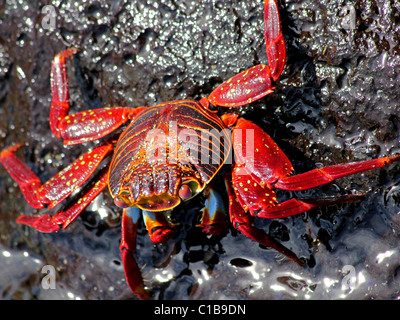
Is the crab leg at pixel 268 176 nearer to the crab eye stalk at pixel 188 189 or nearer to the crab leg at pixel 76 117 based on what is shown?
the crab eye stalk at pixel 188 189

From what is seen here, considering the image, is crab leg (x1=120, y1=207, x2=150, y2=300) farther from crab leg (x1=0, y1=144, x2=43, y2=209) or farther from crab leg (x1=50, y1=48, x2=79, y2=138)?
crab leg (x1=50, y1=48, x2=79, y2=138)

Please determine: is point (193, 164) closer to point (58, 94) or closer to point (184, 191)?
point (184, 191)

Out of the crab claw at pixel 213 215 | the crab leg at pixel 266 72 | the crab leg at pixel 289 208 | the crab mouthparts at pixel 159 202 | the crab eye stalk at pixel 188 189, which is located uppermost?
the crab leg at pixel 266 72

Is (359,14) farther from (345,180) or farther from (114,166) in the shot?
(114,166)

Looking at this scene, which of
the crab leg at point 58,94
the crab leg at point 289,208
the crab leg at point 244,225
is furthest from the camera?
the crab leg at point 58,94

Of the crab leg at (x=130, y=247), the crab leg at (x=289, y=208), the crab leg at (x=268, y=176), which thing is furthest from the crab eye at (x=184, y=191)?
the crab leg at (x=130, y=247)

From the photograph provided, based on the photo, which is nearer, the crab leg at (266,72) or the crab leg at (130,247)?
the crab leg at (266,72)

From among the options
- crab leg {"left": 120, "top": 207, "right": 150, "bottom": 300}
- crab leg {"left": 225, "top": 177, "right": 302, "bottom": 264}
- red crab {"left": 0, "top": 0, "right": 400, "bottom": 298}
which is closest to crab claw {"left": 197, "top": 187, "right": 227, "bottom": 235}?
red crab {"left": 0, "top": 0, "right": 400, "bottom": 298}
